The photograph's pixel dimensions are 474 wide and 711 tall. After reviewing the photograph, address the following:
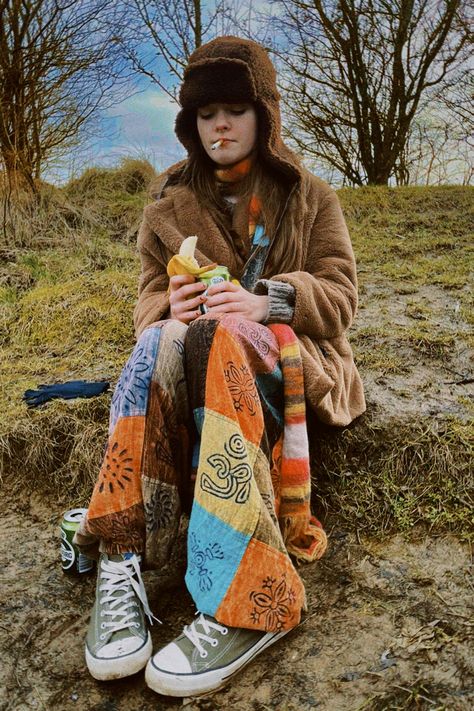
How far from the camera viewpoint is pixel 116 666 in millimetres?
1413

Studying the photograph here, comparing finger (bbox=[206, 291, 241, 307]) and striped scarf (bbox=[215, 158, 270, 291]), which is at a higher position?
striped scarf (bbox=[215, 158, 270, 291])

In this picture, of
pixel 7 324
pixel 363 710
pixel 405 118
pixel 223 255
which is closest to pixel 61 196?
pixel 7 324

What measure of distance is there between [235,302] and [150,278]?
553 mm

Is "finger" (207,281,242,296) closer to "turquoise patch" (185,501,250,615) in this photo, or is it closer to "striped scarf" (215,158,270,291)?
"striped scarf" (215,158,270,291)

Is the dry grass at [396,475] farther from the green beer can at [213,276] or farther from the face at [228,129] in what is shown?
the face at [228,129]

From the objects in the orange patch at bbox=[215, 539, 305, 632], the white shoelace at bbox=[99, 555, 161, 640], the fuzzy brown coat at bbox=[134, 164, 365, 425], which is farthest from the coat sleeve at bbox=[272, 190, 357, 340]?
the white shoelace at bbox=[99, 555, 161, 640]

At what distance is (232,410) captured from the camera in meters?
1.46

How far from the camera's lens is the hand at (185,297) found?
1.75 metres

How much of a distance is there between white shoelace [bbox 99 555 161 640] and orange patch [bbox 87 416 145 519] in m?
0.15

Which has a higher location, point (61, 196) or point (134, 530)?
point (61, 196)

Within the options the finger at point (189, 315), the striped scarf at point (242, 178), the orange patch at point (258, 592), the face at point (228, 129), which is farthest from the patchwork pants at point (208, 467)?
the face at point (228, 129)

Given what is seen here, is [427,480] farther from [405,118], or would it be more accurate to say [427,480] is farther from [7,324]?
[405,118]

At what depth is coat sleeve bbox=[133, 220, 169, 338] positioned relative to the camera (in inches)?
78.8

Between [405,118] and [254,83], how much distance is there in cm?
483
